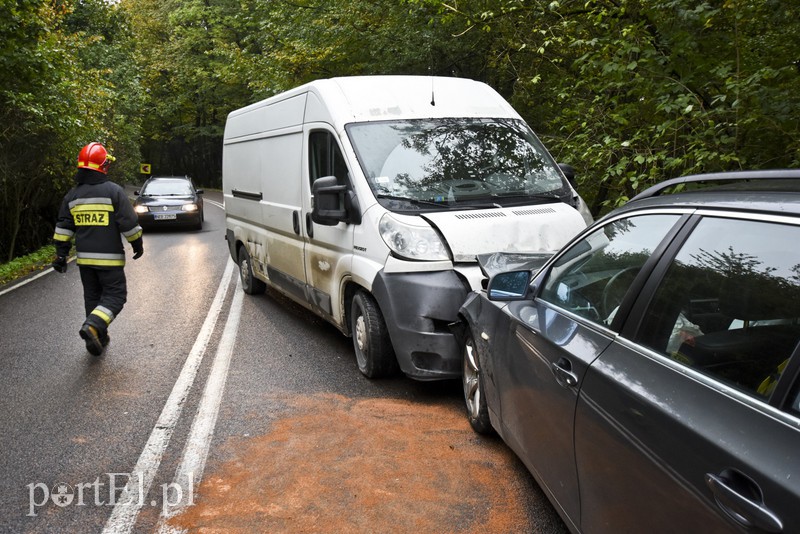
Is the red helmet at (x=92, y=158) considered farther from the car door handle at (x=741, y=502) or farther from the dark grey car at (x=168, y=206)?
the dark grey car at (x=168, y=206)

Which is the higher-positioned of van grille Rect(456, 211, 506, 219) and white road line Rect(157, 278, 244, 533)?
van grille Rect(456, 211, 506, 219)

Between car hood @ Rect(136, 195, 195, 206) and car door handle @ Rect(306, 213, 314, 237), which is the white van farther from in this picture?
car hood @ Rect(136, 195, 195, 206)

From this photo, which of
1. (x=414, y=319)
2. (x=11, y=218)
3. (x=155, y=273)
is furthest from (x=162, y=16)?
(x=414, y=319)

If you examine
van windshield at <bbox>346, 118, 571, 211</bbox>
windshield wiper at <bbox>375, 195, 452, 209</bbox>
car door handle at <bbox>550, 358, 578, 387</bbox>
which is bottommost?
car door handle at <bbox>550, 358, 578, 387</bbox>

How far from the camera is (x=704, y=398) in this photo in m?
2.01

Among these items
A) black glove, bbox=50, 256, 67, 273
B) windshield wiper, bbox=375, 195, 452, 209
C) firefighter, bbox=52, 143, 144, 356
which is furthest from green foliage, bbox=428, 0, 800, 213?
black glove, bbox=50, 256, 67, 273

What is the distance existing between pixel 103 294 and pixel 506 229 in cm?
403

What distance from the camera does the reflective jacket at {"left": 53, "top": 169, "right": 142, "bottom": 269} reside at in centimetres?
673

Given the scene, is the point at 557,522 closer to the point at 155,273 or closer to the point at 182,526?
the point at 182,526

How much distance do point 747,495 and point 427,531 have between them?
194cm

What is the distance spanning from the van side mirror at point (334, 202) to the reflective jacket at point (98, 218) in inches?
85.9

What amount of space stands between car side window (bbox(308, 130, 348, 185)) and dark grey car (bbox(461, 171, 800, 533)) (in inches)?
125

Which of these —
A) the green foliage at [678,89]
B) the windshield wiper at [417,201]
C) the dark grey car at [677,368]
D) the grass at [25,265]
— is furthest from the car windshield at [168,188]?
the dark grey car at [677,368]

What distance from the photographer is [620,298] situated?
8.80ft
